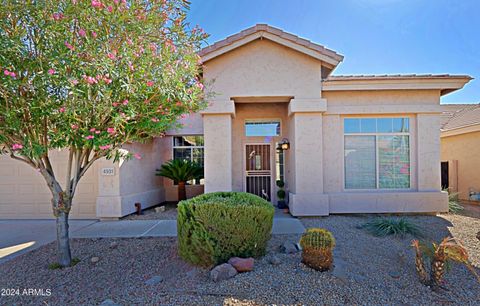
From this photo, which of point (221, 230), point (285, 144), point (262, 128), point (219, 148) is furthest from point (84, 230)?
point (285, 144)

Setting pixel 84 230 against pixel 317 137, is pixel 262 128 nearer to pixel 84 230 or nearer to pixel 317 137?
pixel 317 137

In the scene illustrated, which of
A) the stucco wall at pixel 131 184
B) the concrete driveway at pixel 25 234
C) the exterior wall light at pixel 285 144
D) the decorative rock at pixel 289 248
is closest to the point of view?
Result: the decorative rock at pixel 289 248

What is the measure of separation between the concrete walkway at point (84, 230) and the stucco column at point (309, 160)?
0.78 m

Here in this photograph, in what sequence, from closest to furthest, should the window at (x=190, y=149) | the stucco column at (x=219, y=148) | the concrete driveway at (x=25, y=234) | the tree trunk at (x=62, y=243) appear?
1. the tree trunk at (x=62, y=243)
2. the concrete driveway at (x=25, y=234)
3. the stucco column at (x=219, y=148)
4. the window at (x=190, y=149)

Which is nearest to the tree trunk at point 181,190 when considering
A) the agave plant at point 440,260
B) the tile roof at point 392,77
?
the tile roof at point 392,77

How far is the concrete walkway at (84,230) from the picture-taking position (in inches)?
237

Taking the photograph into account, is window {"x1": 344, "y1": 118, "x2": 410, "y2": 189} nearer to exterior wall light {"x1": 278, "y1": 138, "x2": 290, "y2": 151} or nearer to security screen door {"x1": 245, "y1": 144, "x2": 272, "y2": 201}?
exterior wall light {"x1": 278, "y1": 138, "x2": 290, "y2": 151}

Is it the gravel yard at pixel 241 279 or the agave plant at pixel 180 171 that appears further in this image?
the agave plant at pixel 180 171

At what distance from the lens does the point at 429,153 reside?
7977 mm

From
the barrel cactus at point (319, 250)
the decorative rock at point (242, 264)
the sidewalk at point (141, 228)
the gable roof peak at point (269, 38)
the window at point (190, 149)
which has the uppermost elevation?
the gable roof peak at point (269, 38)

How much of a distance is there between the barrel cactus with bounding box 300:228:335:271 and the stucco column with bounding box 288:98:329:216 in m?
3.81

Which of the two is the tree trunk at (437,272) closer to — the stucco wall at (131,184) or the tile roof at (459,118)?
the stucco wall at (131,184)

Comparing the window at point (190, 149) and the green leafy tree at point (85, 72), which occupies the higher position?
the green leafy tree at point (85, 72)

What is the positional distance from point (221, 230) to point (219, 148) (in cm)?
407
